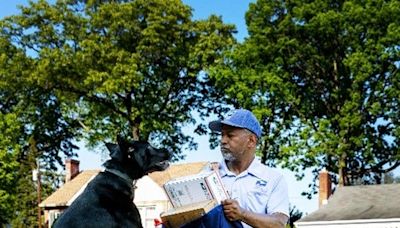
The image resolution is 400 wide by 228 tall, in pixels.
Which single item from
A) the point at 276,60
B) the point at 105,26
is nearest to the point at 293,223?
the point at 276,60

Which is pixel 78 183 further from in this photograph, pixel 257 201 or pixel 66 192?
pixel 257 201

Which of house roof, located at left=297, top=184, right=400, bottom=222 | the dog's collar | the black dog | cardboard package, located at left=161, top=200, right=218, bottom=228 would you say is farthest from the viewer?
house roof, located at left=297, top=184, right=400, bottom=222

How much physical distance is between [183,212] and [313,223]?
3137 centimetres

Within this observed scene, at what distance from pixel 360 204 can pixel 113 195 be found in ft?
102

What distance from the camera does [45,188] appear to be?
51594 millimetres

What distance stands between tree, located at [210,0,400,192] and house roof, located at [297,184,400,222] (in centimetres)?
173

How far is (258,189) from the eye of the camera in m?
6.62

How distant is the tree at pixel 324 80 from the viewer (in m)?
38.6

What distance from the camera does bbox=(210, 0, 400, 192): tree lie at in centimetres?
3862

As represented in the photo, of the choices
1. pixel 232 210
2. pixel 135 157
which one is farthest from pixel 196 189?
pixel 135 157

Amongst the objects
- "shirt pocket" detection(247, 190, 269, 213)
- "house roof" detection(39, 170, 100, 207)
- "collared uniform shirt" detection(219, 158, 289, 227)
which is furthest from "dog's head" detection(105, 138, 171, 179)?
"house roof" detection(39, 170, 100, 207)

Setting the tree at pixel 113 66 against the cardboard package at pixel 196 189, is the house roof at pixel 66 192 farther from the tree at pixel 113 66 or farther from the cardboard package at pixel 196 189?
the cardboard package at pixel 196 189

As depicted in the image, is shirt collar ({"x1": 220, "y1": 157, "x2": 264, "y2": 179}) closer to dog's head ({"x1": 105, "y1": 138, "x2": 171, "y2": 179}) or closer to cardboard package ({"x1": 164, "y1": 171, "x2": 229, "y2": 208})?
cardboard package ({"x1": 164, "y1": 171, "x2": 229, "y2": 208})

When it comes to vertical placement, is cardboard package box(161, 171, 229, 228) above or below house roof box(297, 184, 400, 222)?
below
